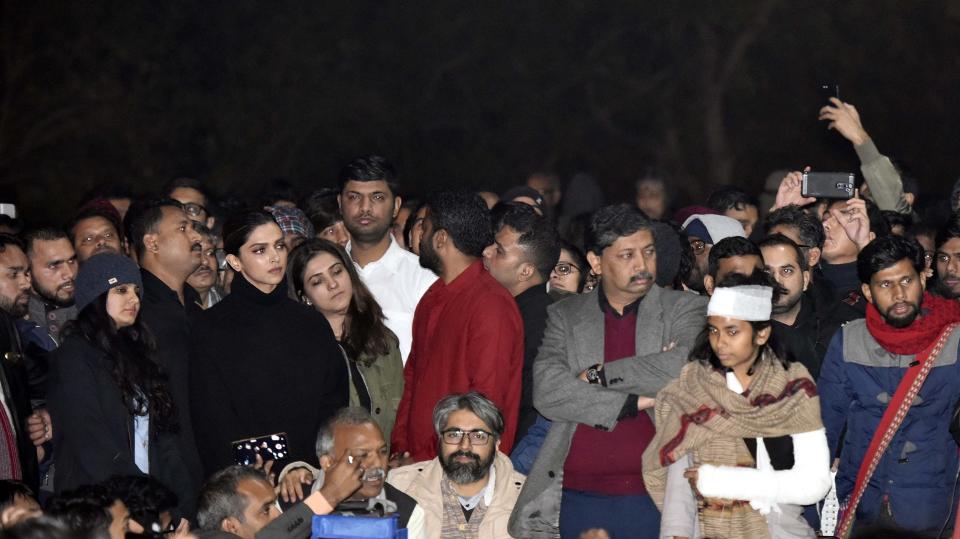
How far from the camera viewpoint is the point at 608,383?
16.3ft

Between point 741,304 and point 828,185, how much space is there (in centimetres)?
246

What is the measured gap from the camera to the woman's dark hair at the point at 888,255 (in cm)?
527

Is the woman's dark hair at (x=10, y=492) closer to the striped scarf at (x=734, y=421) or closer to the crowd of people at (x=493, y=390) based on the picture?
the crowd of people at (x=493, y=390)

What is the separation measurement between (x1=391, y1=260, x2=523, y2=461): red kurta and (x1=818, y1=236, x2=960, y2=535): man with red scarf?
47.8 inches

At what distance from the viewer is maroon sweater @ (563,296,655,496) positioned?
16.4ft

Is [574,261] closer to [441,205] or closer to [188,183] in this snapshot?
[441,205]

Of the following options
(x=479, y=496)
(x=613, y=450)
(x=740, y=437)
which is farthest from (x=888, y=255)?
(x=479, y=496)

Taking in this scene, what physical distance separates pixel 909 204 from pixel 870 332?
96.6 inches

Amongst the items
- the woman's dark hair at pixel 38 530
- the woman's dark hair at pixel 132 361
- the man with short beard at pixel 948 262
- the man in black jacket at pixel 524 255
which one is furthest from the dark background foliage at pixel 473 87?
the woman's dark hair at pixel 38 530

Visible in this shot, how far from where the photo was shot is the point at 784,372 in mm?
4543

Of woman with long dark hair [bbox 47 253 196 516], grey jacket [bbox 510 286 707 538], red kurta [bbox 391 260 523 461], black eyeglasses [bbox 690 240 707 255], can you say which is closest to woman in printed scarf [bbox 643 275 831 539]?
grey jacket [bbox 510 286 707 538]

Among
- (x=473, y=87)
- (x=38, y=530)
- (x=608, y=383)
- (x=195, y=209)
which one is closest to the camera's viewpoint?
(x=38, y=530)

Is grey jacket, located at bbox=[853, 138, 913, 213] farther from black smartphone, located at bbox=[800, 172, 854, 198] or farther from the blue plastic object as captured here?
the blue plastic object

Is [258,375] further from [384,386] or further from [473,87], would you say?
[473,87]
